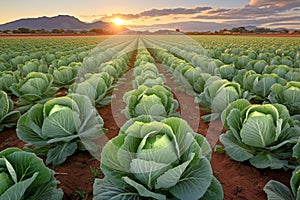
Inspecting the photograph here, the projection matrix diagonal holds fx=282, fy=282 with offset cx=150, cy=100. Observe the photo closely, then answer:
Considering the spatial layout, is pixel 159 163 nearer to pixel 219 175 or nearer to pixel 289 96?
pixel 219 175

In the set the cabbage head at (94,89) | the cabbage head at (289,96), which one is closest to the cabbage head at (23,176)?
the cabbage head at (94,89)

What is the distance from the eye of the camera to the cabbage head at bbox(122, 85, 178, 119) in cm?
404

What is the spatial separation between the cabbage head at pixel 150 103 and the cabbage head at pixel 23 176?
188 cm

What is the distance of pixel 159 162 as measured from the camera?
2.37 meters

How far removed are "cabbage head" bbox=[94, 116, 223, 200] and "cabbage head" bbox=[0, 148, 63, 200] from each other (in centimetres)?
45

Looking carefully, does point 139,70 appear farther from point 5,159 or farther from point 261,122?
point 5,159

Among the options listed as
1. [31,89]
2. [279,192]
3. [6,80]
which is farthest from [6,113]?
[279,192]

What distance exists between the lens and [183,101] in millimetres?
6570

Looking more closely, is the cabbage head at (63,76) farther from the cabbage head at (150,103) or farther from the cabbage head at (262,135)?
the cabbage head at (262,135)

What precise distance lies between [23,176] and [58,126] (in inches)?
50.1

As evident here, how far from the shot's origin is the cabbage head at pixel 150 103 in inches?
159

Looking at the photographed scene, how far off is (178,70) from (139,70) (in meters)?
1.41

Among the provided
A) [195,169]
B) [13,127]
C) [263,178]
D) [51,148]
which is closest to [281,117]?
[263,178]

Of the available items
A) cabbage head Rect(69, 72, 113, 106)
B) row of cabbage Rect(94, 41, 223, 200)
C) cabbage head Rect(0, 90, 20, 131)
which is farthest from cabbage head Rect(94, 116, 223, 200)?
cabbage head Rect(69, 72, 113, 106)
